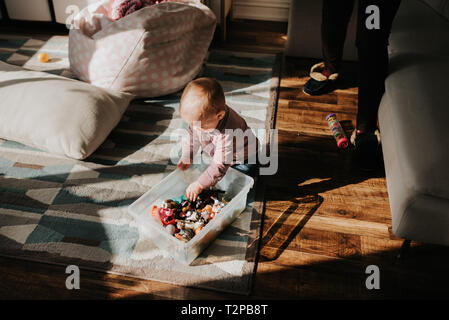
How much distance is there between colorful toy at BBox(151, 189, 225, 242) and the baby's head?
1.03 ft

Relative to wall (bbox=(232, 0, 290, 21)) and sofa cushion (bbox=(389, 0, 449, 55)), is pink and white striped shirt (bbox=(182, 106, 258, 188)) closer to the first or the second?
sofa cushion (bbox=(389, 0, 449, 55))

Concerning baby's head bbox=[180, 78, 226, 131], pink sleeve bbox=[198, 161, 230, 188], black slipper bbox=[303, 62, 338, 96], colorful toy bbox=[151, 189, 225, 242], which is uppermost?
baby's head bbox=[180, 78, 226, 131]

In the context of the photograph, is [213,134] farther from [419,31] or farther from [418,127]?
[419,31]

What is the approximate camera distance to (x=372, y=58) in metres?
1.49

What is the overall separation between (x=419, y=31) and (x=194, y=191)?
1223 mm

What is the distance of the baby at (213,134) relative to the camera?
1155 millimetres

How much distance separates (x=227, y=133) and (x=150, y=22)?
0.79 m

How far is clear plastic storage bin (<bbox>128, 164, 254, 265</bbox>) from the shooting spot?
121cm

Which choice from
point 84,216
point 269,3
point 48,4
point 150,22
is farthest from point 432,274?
point 48,4

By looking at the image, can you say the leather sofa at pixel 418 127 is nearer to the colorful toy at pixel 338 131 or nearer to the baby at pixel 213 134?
the colorful toy at pixel 338 131

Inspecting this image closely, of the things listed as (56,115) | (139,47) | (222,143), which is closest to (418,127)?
(222,143)

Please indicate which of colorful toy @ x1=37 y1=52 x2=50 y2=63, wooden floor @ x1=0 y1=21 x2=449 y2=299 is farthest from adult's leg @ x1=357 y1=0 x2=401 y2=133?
colorful toy @ x1=37 y1=52 x2=50 y2=63

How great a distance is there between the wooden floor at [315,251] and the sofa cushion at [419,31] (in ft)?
1.65

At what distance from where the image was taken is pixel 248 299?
1.18 meters
